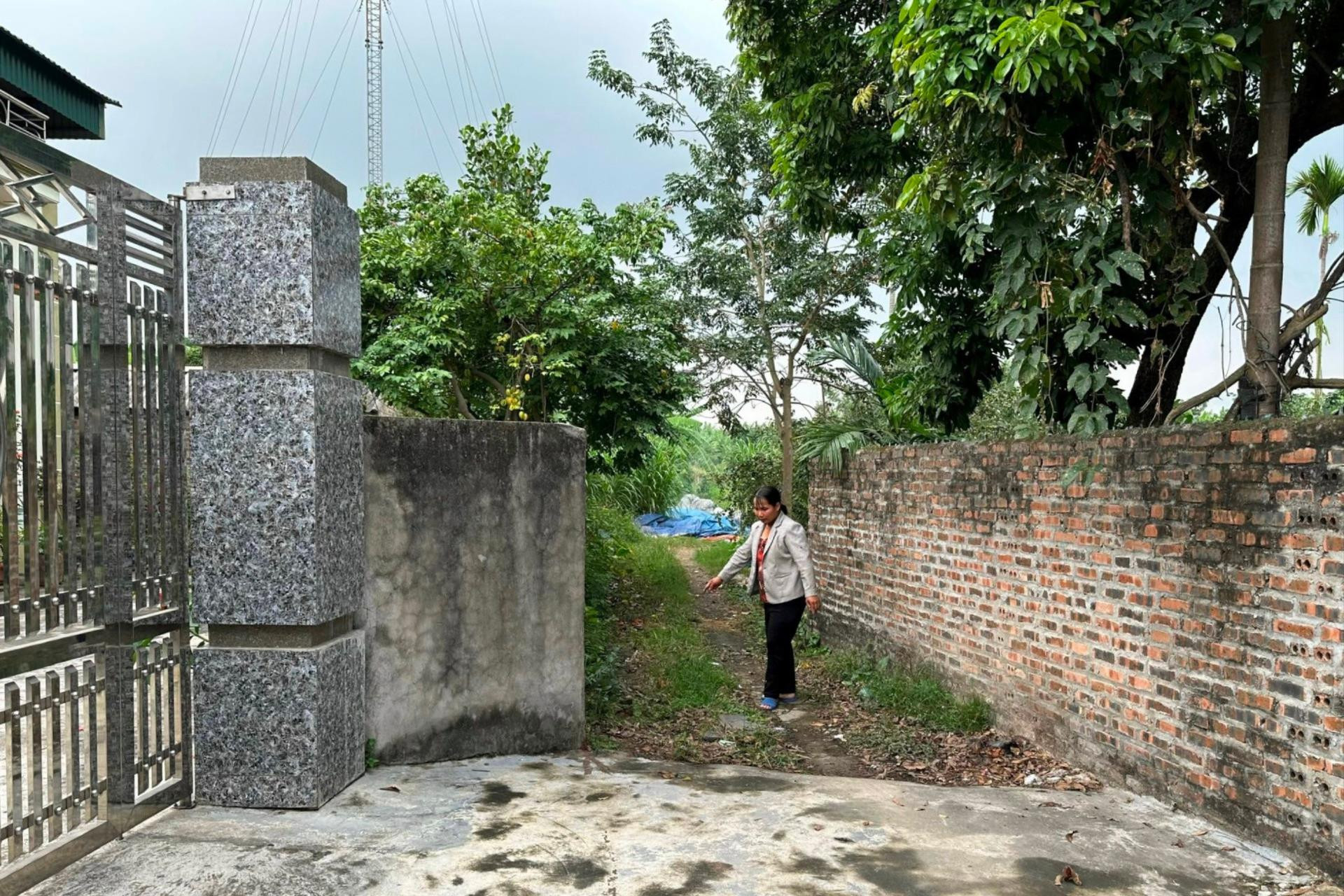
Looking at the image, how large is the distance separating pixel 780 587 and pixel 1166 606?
10.3 ft

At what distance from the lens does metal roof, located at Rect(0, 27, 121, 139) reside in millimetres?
11508

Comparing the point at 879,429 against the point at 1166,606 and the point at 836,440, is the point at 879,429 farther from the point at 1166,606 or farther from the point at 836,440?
the point at 1166,606

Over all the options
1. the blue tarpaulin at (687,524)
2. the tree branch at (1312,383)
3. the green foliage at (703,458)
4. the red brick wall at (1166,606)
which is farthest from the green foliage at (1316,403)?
the green foliage at (703,458)

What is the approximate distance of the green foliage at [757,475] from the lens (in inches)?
551

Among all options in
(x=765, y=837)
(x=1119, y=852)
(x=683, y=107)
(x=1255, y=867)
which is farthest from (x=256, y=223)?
(x=683, y=107)

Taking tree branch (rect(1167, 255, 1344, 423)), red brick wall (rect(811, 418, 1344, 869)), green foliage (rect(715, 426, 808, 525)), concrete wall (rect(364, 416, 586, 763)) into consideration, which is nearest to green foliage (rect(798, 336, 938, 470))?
red brick wall (rect(811, 418, 1344, 869))

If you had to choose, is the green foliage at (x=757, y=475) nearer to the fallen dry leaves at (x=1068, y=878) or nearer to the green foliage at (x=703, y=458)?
the green foliage at (x=703, y=458)

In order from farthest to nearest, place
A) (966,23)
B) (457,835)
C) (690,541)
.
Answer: (690,541)
(966,23)
(457,835)

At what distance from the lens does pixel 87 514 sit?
3.35 metres

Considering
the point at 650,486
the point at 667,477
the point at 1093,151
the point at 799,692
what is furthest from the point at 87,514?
the point at 667,477

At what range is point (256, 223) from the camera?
380 cm

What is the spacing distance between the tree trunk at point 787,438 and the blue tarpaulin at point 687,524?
4302 mm

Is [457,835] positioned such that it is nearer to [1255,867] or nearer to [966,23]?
[1255,867]

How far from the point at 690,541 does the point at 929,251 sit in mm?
10332
